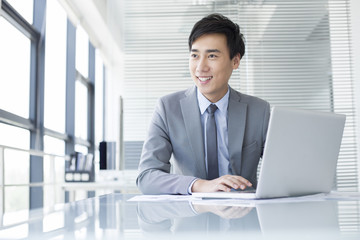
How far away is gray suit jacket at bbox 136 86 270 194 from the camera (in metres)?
1.85

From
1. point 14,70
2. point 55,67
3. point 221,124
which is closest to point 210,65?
point 221,124

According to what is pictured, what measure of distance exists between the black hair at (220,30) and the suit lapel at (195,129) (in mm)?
307

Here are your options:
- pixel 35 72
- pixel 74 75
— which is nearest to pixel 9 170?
pixel 35 72

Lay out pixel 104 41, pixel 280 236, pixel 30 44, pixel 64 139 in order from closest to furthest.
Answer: pixel 280 236 → pixel 30 44 → pixel 64 139 → pixel 104 41

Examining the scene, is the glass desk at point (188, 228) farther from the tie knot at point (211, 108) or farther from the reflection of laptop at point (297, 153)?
the tie knot at point (211, 108)

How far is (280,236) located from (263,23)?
11.2ft

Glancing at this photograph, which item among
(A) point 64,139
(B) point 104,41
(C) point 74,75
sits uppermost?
(B) point 104,41

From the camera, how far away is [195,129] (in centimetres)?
188

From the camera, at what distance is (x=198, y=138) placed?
1864mm

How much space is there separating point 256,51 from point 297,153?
8.40 ft

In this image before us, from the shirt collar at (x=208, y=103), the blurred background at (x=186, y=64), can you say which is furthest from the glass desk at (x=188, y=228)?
the blurred background at (x=186, y=64)

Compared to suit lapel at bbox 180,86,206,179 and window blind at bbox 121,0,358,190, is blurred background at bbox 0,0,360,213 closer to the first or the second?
window blind at bbox 121,0,358,190

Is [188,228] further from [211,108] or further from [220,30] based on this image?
[220,30]

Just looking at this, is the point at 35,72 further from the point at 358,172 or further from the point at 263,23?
the point at 358,172
